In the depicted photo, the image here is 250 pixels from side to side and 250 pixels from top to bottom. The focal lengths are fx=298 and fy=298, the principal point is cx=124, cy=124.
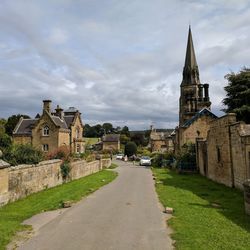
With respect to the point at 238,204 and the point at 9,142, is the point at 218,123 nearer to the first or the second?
the point at 238,204

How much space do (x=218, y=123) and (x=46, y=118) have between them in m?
32.2

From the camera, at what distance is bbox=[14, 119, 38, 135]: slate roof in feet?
160

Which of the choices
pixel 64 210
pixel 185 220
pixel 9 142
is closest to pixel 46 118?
pixel 9 142

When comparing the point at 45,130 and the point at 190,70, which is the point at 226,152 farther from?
the point at 190,70

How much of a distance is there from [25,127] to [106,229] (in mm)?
44432

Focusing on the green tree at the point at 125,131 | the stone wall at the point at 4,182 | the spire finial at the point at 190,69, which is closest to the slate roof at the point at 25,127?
the spire finial at the point at 190,69

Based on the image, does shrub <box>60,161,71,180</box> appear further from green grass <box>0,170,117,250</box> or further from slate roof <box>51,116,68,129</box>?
slate roof <box>51,116,68,129</box>

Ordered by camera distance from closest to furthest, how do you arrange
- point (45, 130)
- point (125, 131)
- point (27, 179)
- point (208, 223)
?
1. point (208, 223)
2. point (27, 179)
3. point (45, 130)
4. point (125, 131)

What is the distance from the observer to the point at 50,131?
46.6m

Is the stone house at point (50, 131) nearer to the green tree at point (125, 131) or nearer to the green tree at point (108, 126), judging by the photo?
the green tree at point (125, 131)

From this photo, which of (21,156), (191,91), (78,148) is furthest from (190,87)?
(21,156)

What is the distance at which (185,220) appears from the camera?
9.34m

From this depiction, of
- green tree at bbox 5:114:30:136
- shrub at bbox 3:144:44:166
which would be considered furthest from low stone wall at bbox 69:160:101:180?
green tree at bbox 5:114:30:136

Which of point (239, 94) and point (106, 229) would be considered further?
point (239, 94)
